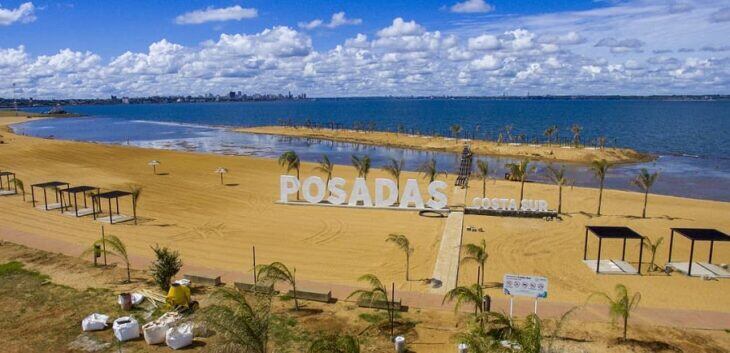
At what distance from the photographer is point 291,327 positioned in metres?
15.8

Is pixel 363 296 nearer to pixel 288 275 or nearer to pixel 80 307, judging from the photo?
pixel 288 275

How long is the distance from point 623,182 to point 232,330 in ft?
167

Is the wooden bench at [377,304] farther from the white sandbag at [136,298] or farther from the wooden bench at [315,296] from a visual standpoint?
the white sandbag at [136,298]

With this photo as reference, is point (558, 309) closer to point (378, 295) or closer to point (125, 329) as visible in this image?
point (378, 295)

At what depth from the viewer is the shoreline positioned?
70.0 meters

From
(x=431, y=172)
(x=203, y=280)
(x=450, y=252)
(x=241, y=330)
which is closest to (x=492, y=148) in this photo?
(x=431, y=172)

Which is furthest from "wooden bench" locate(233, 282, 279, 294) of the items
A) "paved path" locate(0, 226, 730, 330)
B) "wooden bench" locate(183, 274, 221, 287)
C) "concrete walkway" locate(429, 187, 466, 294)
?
"concrete walkway" locate(429, 187, 466, 294)

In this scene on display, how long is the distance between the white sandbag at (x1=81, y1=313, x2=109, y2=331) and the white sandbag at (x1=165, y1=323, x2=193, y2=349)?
8.37 ft

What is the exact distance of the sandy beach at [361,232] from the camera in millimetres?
21000

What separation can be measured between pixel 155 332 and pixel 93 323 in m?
2.36

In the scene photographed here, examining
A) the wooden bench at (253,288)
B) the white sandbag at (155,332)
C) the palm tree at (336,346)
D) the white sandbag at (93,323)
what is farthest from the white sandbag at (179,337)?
the palm tree at (336,346)

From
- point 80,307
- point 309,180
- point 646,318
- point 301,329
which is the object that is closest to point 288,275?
point 301,329

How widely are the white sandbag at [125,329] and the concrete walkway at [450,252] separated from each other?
10.3 meters

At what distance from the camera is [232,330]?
1151cm
